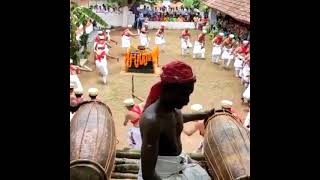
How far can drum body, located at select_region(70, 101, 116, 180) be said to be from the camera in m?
3.33

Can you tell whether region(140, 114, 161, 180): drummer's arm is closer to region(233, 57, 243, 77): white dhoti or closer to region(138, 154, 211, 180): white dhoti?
region(138, 154, 211, 180): white dhoti

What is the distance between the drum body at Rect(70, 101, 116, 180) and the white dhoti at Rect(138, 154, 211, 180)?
41cm

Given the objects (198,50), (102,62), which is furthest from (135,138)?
(198,50)

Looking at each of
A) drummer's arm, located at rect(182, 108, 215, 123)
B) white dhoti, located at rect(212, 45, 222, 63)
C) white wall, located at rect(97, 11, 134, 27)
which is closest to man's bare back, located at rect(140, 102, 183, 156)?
drummer's arm, located at rect(182, 108, 215, 123)

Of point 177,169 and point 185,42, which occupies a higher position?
point 185,42

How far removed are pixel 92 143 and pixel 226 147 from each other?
1.20 m

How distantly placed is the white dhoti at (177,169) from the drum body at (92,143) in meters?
0.41

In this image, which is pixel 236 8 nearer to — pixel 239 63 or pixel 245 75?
pixel 239 63

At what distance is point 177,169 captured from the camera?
3193 millimetres

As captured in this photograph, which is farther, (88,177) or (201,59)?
(201,59)
